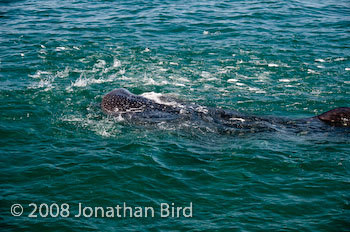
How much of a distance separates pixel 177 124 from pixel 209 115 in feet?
3.91

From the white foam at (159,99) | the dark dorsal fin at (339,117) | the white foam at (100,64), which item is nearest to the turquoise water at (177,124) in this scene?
the white foam at (100,64)

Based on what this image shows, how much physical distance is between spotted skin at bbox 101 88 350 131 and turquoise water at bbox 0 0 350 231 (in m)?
0.44

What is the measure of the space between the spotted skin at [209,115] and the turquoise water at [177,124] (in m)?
0.44

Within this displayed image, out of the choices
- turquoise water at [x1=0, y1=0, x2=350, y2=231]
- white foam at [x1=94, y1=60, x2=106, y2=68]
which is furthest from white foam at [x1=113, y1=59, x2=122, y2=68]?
white foam at [x1=94, y1=60, x2=106, y2=68]

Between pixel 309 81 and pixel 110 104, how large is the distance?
8888 mm

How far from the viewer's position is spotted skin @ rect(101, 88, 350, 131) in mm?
13797

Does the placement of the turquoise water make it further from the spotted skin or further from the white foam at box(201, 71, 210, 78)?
the spotted skin

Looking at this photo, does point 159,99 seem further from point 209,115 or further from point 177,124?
point 209,115

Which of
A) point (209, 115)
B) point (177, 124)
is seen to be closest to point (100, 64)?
point (177, 124)

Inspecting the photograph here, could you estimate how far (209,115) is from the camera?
14336 mm

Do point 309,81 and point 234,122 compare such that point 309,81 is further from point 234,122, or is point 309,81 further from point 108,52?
point 108,52

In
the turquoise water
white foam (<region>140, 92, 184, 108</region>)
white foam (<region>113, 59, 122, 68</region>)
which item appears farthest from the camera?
white foam (<region>113, 59, 122, 68</region>)

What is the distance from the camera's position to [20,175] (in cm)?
1155

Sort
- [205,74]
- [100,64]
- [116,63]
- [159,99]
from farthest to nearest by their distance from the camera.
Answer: [116,63] → [100,64] → [205,74] → [159,99]
